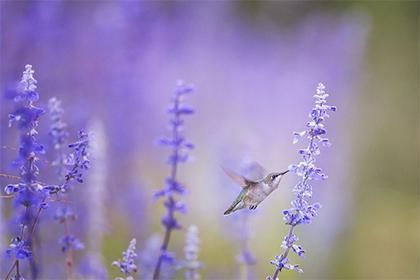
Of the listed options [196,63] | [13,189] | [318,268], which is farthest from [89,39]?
[13,189]

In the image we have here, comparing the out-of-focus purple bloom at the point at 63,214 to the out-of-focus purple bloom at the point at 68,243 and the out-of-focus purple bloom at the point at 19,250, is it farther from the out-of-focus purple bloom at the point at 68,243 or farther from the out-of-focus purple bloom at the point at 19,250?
the out-of-focus purple bloom at the point at 19,250

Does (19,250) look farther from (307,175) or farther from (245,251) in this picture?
(245,251)

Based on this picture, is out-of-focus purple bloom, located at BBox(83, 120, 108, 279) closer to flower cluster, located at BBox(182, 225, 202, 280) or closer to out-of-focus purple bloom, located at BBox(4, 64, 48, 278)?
flower cluster, located at BBox(182, 225, 202, 280)

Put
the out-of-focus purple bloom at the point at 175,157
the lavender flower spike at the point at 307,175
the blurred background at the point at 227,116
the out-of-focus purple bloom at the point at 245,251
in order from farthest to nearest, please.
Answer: the blurred background at the point at 227,116
the out-of-focus purple bloom at the point at 245,251
the out-of-focus purple bloom at the point at 175,157
the lavender flower spike at the point at 307,175

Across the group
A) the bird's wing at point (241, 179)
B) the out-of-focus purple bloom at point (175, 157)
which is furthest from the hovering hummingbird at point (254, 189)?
the out-of-focus purple bloom at point (175, 157)

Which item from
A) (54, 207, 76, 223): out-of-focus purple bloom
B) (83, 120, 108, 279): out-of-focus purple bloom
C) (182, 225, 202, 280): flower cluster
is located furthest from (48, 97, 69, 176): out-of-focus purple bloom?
(83, 120, 108, 279): out-of-focus purple bloom

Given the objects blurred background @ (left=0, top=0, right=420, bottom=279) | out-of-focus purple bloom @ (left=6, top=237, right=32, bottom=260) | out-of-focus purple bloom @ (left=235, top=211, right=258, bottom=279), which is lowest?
out-of-focus purple bloom @ (left=6, top=237, right=32, bottom=260)

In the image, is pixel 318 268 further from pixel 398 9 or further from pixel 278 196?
pixel 398 9
